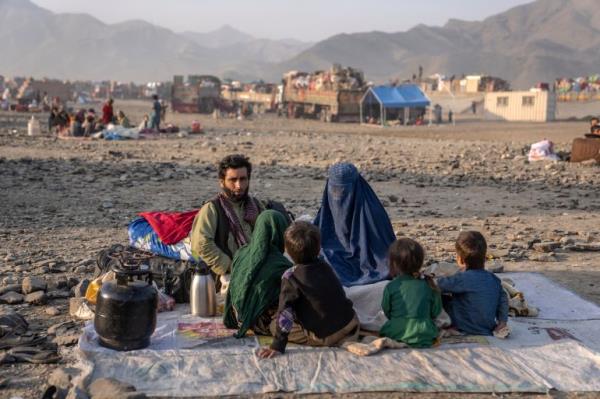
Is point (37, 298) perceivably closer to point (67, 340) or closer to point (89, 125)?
point (67, 340)

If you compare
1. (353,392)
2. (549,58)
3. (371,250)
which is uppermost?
(549,58)

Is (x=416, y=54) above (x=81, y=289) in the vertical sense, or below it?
above

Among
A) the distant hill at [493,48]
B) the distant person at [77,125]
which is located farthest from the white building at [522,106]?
the distant hill at [493,48]

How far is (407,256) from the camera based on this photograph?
454cm

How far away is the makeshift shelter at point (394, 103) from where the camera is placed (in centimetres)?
3106

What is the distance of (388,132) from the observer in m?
26.6

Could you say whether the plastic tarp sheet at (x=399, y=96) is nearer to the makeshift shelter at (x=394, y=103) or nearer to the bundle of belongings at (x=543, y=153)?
the makeshift shelter at (x=394, y=103)

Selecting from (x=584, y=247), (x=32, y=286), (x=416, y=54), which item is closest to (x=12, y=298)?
(x=32, y=286)

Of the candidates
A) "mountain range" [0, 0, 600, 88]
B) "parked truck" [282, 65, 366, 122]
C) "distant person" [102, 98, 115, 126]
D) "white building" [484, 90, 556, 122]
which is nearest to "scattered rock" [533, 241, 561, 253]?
"distant person" [102, 98, 115, 126]

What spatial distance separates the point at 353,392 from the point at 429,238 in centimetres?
415

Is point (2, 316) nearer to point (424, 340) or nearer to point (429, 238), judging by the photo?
point (424, 340)

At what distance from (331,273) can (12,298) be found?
244 centimetres

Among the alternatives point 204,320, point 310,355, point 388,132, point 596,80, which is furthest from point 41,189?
point 596,80

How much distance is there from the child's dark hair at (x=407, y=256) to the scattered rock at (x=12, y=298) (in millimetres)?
2712
